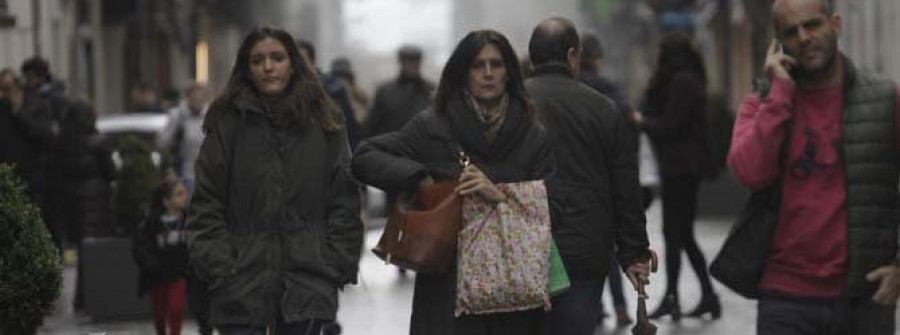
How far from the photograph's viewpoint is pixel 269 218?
26.3ft

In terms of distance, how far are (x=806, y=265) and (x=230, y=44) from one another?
7769 cm

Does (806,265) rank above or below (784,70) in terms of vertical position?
below

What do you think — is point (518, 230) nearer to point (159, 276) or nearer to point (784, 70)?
point (784, 70)

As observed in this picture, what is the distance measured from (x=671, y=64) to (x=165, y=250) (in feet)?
10.6

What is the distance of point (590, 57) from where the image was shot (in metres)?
13.4

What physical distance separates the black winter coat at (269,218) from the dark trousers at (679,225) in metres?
5.64

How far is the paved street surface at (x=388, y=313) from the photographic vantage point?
13.3 meters

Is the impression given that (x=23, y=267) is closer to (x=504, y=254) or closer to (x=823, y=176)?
(x=504, y=254)

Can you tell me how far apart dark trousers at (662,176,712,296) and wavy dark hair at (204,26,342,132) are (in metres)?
5.57

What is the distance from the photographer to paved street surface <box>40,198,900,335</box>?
43.5ft

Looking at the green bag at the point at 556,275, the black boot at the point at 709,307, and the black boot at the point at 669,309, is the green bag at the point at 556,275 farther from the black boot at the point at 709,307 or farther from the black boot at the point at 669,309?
the black boot at the point at 709,307

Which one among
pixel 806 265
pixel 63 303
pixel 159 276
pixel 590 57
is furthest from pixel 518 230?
pixel 63 303

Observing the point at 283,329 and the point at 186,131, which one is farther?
the point at 186,131

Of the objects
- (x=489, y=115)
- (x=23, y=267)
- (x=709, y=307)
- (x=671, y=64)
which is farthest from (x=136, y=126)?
(x=489, y=115)
